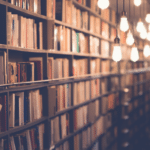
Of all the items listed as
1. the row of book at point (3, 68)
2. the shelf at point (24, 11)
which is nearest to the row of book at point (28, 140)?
the row of book at point (3, 68)

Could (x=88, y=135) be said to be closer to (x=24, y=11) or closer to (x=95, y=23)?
(x=95, y=23)

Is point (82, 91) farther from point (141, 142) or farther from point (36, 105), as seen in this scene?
point (141, 142)

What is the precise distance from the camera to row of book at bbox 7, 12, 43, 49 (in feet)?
4.72

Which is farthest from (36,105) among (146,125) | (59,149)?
(146,125)

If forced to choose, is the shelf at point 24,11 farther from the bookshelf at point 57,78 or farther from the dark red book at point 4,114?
the dark red book at point 4,114

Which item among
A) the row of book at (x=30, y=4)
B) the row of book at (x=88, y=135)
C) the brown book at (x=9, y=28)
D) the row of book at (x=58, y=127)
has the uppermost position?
the row of book at (x=30, y=4)

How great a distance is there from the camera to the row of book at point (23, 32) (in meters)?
1.44

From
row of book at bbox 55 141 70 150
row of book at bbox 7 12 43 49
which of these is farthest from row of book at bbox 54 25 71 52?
row of book at bbox 55 141 70 150

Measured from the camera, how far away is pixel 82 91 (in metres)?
2.51

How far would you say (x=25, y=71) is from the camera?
1596mm

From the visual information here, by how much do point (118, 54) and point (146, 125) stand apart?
4.25 metres

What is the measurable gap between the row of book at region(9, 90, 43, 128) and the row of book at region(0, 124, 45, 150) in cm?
10

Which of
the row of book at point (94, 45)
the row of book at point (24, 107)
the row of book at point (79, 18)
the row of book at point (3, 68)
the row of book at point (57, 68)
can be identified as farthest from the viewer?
the row of book at point (94, 45)

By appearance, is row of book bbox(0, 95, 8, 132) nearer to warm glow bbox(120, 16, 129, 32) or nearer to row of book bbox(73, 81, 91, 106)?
row of book bbox(73, 81, 91, 106)
